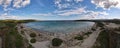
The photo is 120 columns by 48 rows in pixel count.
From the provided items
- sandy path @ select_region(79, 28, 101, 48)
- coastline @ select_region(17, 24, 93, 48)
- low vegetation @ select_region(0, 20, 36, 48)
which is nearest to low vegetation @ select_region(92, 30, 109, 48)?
sandy path @ select_region(79, 28, 101, 48)

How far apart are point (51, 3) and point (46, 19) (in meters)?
0.47

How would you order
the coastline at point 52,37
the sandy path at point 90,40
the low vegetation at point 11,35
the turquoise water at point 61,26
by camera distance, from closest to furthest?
the low vegetation at point 11,35
the sandy path at point 90,40
the coastline at point 52,37
the turquoise water at point 61,26

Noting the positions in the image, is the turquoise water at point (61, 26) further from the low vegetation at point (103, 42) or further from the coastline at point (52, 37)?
the low vegetation at point (103, 42)

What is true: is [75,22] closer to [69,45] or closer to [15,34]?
[69,45]

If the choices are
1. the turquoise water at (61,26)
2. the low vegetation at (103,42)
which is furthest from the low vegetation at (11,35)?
the low vegetation at (103,42)

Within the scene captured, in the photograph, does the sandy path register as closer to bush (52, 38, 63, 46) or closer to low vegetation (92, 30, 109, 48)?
low vegetation (92, 30, 109, 48)

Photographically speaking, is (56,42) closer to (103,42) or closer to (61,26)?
(61,26)

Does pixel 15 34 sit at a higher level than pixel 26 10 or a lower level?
lower

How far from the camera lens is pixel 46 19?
299 inches

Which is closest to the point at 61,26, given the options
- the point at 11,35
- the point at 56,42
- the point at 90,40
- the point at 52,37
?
the point at 52,37

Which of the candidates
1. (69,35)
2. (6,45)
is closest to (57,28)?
(69,35)

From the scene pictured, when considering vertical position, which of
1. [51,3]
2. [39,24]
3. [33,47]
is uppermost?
[51,3]

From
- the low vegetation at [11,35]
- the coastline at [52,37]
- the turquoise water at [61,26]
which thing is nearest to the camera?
the low vegetation at [11,35]

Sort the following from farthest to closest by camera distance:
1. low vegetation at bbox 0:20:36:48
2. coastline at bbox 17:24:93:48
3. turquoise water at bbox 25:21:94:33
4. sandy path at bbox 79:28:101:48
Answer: turquoise water at bbox 25:21:94:33, coastline at bbox 17:24:93:48, sandy path at bbox 79:28:101:48, low vegetation at bbox 0:20:36:48
